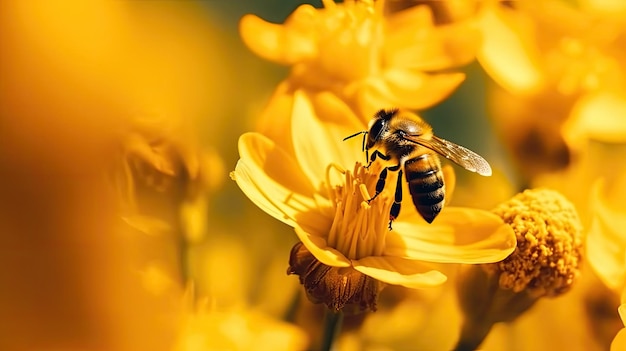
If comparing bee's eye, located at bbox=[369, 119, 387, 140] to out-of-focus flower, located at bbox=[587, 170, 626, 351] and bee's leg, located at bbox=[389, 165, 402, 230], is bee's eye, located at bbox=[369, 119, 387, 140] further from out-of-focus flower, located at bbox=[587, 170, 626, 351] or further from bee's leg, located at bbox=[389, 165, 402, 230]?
out-of-focus flower, located at bbox=[587, 170, 626, 351]

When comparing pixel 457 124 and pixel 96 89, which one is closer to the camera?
pixel 96 89

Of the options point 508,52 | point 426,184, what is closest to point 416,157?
point 426,184

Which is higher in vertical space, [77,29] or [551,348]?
[77,29]

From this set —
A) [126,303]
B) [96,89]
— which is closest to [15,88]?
[96,89]

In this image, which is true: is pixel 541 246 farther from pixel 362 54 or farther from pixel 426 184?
pixel 362 54

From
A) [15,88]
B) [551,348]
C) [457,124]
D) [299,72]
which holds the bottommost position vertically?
[551,348]

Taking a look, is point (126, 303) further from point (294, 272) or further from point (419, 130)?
point (419, 130)

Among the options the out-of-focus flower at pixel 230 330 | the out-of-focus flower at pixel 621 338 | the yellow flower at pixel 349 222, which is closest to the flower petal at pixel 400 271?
the yellow flower at pixel 349 222
